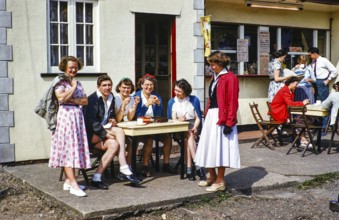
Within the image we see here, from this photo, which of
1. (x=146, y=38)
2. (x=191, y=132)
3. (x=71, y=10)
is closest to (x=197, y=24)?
(x=146, y=38)

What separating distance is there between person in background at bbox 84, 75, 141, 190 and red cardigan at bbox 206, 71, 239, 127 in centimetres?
138

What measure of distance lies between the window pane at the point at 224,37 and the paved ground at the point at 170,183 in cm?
345

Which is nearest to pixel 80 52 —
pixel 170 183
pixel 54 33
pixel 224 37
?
pixel 54 33

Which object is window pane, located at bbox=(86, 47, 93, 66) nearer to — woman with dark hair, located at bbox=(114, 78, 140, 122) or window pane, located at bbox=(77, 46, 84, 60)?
window pane, located at bbox=(77, 46, 84, 60)

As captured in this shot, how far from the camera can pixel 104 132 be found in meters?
7.04

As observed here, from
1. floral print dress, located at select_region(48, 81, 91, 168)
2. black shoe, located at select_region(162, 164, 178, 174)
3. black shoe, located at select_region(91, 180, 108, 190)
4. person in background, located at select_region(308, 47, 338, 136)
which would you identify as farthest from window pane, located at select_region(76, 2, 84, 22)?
person in background, located at select_region(308, 47, 338, 136)

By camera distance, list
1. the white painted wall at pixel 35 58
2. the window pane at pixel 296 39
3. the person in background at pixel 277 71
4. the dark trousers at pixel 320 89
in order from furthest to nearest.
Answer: the window pane at pixel 296 39, the dark trousers at pixel 320 89, the person in background at pixel 277 71, the white painted wall at pixel 35 58

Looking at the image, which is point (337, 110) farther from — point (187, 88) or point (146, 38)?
point (146, 38)

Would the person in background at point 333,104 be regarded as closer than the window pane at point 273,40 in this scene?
Yes

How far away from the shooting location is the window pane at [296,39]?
13.7m

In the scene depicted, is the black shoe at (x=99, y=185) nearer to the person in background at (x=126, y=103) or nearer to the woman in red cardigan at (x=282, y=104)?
the person in background at (x=126, y=103)

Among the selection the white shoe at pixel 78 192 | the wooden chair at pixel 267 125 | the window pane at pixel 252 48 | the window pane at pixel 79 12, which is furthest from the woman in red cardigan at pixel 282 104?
the white shoe at pixel 78 192

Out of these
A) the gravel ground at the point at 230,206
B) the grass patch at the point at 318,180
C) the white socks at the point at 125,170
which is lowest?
the gravel ground at the point at 230,206

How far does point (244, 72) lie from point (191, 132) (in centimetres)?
569
